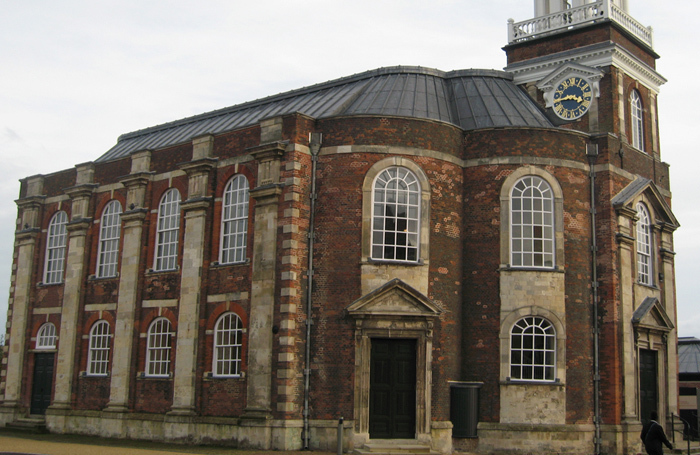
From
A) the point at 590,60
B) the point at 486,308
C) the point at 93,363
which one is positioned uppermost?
the point at 590,60

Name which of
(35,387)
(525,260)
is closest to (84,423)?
(35,387)

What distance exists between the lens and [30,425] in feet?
100

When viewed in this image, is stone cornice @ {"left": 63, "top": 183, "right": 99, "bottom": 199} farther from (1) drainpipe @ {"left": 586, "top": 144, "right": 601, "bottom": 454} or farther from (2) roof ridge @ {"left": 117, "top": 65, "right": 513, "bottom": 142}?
(1) drainpipe @ {"left": 586, "top": 144, "right": 601, "bottom": 454}

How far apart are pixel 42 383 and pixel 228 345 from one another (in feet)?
35.6

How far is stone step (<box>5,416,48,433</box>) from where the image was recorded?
30.2 m

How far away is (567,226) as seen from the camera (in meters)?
24.8

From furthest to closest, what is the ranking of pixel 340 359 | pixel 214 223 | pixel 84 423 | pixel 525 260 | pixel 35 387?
pixel 35 387
pixel 84 423
pixel 214 223
pixel 525 260
pixel 340 359

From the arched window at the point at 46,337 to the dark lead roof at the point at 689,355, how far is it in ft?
88.9

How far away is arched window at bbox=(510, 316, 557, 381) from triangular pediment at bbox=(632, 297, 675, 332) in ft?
10.2

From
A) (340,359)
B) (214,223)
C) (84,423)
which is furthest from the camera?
(84,423)

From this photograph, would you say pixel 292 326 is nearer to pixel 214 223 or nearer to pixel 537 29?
pixel 214 223

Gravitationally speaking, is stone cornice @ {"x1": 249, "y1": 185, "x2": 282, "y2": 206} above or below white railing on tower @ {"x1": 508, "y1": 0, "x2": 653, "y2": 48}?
below

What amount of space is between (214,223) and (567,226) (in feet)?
36.5

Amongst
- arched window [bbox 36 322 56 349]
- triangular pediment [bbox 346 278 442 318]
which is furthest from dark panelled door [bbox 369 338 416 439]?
arched window [bbox 36 322 56 349]
